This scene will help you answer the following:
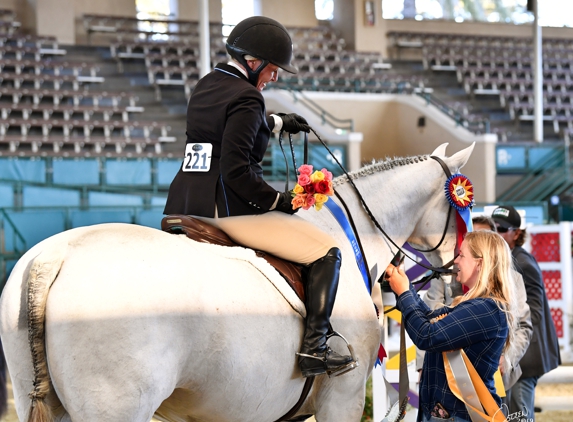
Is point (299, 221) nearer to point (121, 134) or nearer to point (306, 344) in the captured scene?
point (306, 344)

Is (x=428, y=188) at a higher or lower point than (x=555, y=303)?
higher

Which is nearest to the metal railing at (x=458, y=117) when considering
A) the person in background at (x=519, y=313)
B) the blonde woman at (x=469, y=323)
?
the person in background at (x=519, y=313)

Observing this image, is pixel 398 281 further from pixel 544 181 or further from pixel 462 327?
pixel 544 181

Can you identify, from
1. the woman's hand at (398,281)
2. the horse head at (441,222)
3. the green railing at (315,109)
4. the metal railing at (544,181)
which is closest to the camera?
the woman's hand at (398,281)

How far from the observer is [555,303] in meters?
7.66

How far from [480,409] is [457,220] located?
3.22 ft

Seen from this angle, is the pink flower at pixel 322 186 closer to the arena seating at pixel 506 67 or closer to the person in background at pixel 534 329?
the person in background at pixel 534 329

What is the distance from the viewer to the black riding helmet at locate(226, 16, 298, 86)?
105 inches

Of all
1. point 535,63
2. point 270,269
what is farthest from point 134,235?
point 535,63

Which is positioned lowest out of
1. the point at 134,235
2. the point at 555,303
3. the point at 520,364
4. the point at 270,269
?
the point at 555,303

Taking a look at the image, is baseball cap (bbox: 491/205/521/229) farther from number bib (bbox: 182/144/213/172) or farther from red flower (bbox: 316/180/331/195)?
number bib (bbox: 182/144/213/172)

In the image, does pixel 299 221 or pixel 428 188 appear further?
→ pixel 428 188

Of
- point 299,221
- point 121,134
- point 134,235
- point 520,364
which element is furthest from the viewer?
point 121,134

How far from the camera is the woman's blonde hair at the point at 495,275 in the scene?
8.57ft
